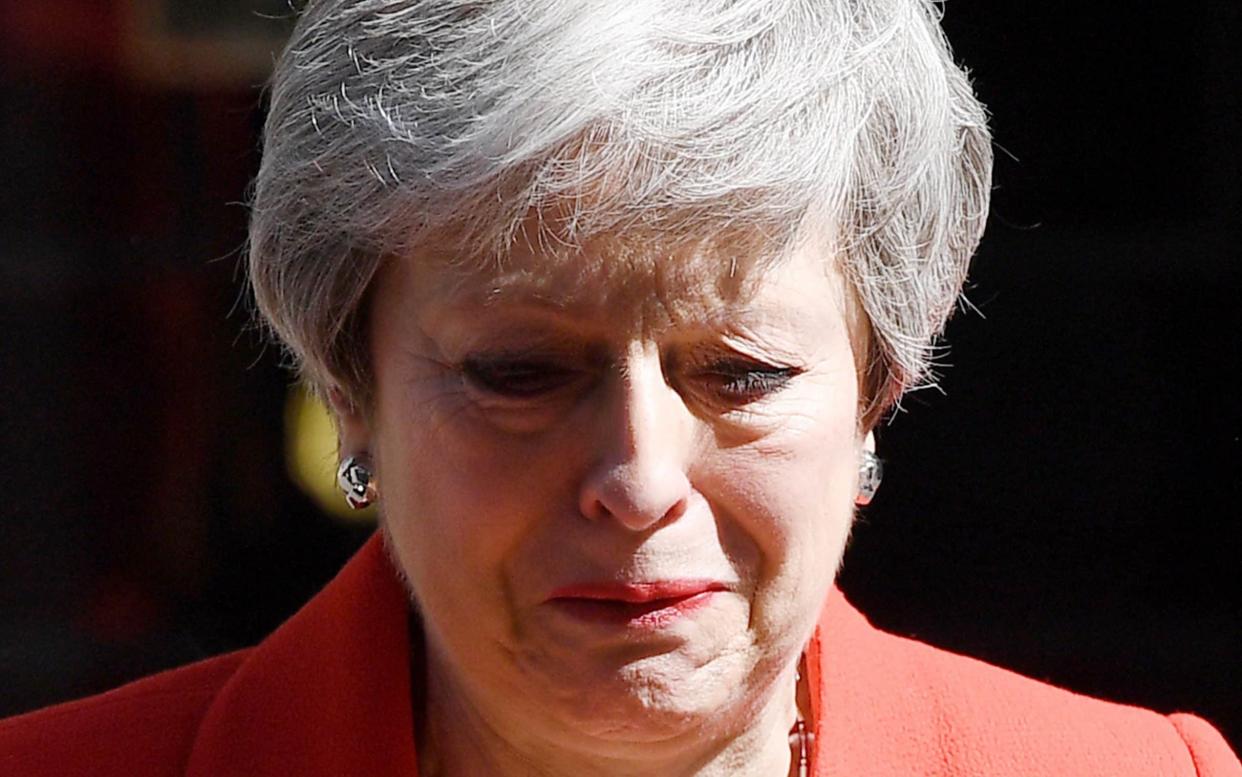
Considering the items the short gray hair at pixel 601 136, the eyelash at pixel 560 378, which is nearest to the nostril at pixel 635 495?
the eyelash at pixel 560 378

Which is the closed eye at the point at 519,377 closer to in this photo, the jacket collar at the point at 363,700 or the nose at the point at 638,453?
the nose at the point at 638,453

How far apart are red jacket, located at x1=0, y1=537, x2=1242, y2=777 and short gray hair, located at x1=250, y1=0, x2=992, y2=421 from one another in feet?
1.17

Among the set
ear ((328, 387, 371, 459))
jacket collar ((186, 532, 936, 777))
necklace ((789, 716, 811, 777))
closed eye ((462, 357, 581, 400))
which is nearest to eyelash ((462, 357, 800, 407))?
closed eye ((462, 357, 581, 400))

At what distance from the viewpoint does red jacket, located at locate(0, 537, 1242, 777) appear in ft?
6.83

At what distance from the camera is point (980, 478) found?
3.74 metres

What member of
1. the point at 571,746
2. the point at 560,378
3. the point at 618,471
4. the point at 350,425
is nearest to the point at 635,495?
the point at 618,471

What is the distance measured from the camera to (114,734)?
212cm

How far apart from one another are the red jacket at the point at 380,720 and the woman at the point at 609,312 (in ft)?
0.09

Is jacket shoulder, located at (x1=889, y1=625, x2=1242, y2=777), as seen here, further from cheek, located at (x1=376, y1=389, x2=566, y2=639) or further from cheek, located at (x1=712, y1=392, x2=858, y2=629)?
cheek, located at (x1=376, y1=389, x2=566, y2=639)

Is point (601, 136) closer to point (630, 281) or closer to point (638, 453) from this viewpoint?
point (630, 281)

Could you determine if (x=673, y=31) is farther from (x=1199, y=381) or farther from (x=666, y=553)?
(x=1199, y=381)

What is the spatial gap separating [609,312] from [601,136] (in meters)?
0.18

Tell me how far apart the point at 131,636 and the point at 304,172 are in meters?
2.17

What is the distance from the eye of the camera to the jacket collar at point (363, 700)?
2068 mm
